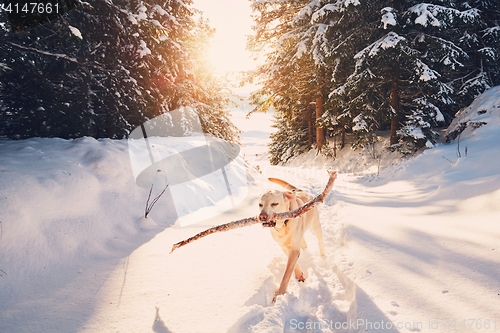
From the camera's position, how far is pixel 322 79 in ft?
46.3

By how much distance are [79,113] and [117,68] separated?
1.81 m

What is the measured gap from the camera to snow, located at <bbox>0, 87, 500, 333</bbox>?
2.35 m

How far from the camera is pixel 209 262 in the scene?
3598mm

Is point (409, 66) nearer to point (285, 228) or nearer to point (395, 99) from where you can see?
point (395, 99)

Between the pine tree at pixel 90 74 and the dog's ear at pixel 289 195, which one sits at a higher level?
the pine tree at pixel 90 74

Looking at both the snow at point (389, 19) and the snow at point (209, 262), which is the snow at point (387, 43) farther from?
the snow at point (209, 262)

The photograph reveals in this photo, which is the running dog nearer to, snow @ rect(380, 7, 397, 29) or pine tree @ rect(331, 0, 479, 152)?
pine tree @ rect(331, 0, 479, 152)

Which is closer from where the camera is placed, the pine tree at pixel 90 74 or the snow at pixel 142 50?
the pine tree at pixel 90 74

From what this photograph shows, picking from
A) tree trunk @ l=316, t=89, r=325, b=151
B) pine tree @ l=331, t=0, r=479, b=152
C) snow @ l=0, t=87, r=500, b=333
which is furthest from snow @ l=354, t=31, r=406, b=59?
tree trunk @ l=316, t=89, r=325, b=151

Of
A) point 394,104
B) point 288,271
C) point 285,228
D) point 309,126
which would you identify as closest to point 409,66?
point 394,104

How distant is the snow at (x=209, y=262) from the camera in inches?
→ 92.6

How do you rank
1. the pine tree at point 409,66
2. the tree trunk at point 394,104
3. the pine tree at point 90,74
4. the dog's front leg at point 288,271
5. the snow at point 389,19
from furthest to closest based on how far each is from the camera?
the tree trunk at point 394,104, the pine tree at point 409,66, the snow at point 389,19, the pine tree at point 90,74, the dog's front leg at point 288,271

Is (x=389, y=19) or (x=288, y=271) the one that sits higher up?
(x=389, y=19)

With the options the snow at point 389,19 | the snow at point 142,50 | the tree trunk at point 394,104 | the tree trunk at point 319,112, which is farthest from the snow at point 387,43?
the snow at point 142,50
